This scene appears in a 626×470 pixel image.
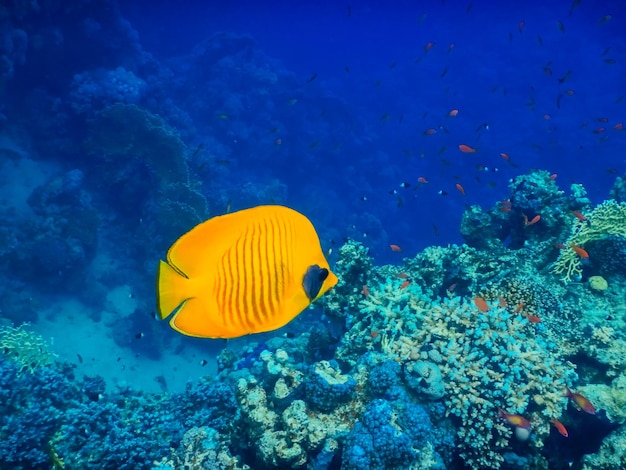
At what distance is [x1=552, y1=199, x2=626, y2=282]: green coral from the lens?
6.19 meters

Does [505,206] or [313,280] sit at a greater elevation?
[313,280]

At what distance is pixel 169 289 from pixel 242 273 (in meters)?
0.25

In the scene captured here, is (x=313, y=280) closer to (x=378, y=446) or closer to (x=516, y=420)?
(x=378, y=446)

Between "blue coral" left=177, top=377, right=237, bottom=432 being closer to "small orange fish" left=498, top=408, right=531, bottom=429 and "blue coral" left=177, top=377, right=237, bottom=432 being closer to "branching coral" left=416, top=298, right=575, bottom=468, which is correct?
"branching coral" left=416, top=298, right=575, bottom=468

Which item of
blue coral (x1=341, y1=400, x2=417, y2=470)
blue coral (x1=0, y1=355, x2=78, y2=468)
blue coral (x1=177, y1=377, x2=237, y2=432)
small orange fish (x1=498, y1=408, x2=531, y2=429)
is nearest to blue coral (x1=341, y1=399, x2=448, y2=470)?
blue coral (x1=341, y1=400, x2=417, y2=470)

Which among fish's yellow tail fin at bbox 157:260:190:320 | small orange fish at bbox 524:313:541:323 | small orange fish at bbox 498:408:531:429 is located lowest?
small orange fish at bbox 498:408:531:429

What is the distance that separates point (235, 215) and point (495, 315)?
4.31 meters

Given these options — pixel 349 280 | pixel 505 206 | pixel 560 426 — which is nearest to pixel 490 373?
pixel 560 426

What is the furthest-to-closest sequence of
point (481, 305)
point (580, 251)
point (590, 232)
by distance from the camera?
1. point (590, 232)
2. point (580, 251)
3. point (481, 305)

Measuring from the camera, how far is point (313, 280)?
138 centimetres

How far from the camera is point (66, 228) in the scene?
11773mm

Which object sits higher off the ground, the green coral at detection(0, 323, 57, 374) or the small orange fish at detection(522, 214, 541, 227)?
the small orange fish at detection(522, 214, 541, 227)

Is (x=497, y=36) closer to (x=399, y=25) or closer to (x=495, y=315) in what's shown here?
(x=399, y=25)

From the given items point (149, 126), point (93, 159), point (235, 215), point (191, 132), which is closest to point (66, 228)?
point (93, 159)
